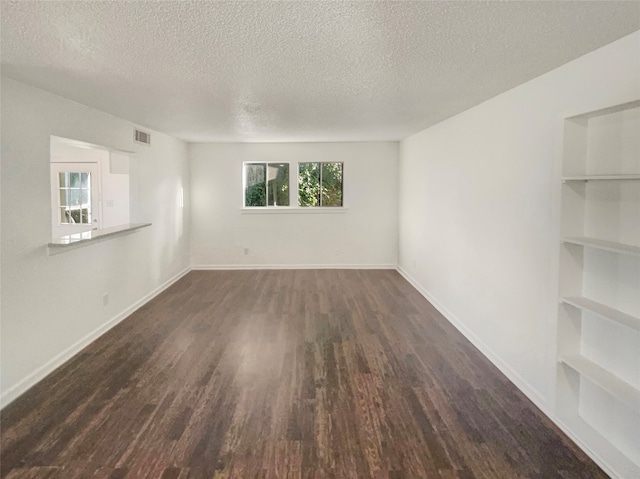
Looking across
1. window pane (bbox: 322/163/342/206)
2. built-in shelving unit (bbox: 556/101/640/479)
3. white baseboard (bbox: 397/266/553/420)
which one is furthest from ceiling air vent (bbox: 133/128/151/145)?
built-in shelving unit (bbox: 556/101/640/479)

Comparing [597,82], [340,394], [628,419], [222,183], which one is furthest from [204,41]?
[222,183]

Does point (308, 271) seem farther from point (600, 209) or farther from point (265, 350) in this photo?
point (600, 209)

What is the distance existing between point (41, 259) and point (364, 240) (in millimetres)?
5208

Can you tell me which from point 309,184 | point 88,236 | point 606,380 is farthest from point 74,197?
point 606,380

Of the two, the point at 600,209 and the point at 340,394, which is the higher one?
the point at 600,209

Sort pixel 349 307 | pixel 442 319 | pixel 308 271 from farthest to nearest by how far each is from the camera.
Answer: pixel 308 271, pixel 349 307, pixel 442 319

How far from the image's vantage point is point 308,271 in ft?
23.6

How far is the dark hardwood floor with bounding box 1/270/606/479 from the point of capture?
215 cm

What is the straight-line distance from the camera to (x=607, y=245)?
2123mm

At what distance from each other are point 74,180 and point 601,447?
6.80 meters

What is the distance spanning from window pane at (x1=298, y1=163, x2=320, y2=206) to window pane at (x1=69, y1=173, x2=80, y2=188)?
3.52 meters

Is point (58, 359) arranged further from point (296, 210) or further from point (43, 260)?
point (296, 210)

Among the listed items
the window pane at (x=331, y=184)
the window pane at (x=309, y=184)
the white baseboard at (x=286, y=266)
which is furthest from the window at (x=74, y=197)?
the window pane at (x=331, y=184)

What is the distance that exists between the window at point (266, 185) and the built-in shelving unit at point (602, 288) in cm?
542
